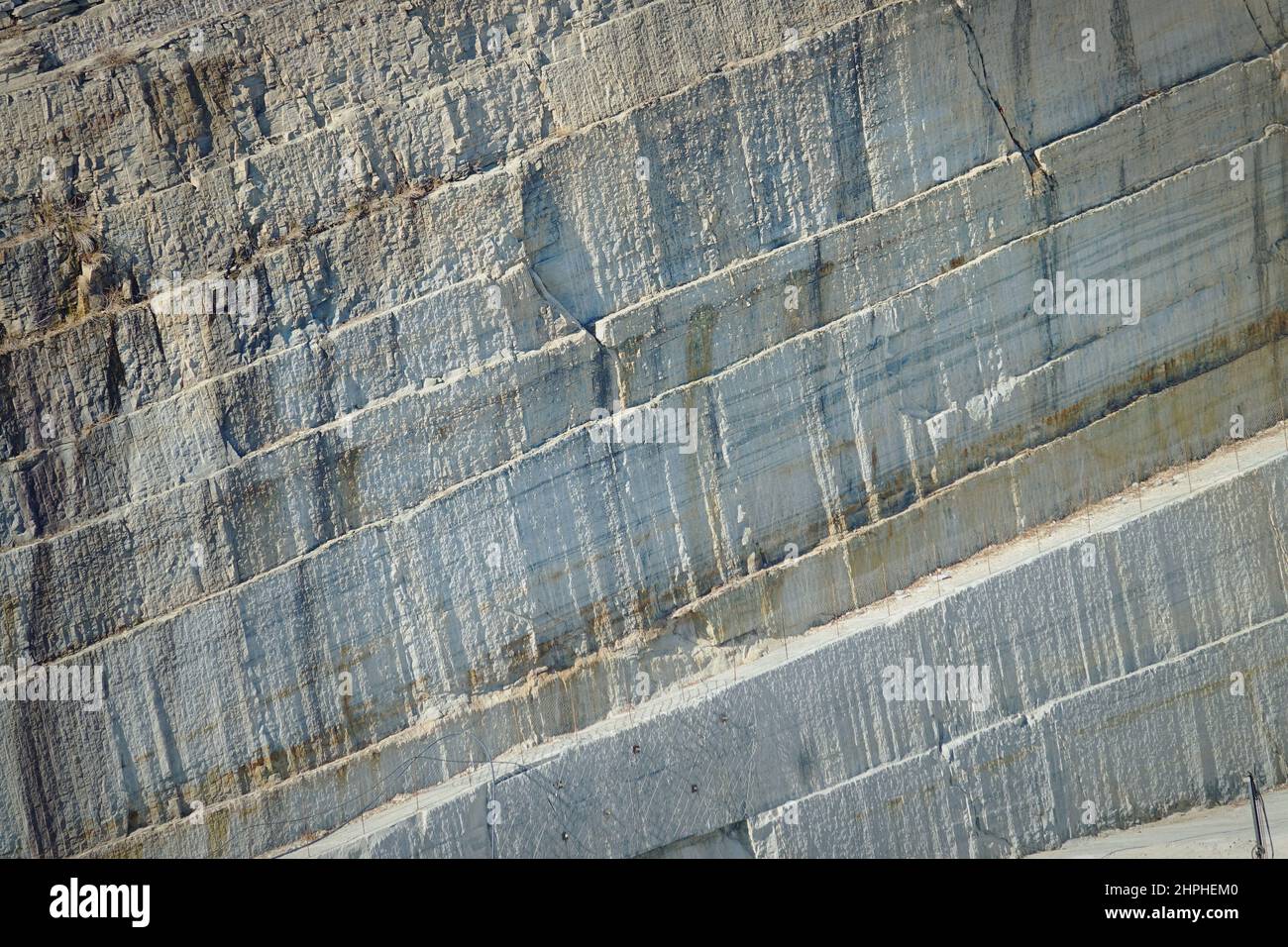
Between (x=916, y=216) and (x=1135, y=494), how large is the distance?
11.4ft

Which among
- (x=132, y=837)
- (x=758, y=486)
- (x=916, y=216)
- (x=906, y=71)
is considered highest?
(x=906, y=71)

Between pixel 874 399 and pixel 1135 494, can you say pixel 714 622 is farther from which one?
pixel 1135 494

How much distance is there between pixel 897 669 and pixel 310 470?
568cm

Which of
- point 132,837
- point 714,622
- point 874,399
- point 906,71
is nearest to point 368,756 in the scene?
point 132,837

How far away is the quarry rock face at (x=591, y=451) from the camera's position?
14.1 meters

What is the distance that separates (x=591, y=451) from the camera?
14.5 m

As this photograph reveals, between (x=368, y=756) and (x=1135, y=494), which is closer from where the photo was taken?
(x=368, y=756)

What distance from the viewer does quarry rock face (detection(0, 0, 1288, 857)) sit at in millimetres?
14078

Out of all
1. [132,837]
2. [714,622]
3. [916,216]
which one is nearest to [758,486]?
[714,622]

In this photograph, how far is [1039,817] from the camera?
14.6m

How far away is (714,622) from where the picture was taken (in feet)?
48.4

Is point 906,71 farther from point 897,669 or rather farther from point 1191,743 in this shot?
point 1191,743

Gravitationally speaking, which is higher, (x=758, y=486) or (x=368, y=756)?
(x=758, y=486)

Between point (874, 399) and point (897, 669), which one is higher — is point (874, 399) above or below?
above
